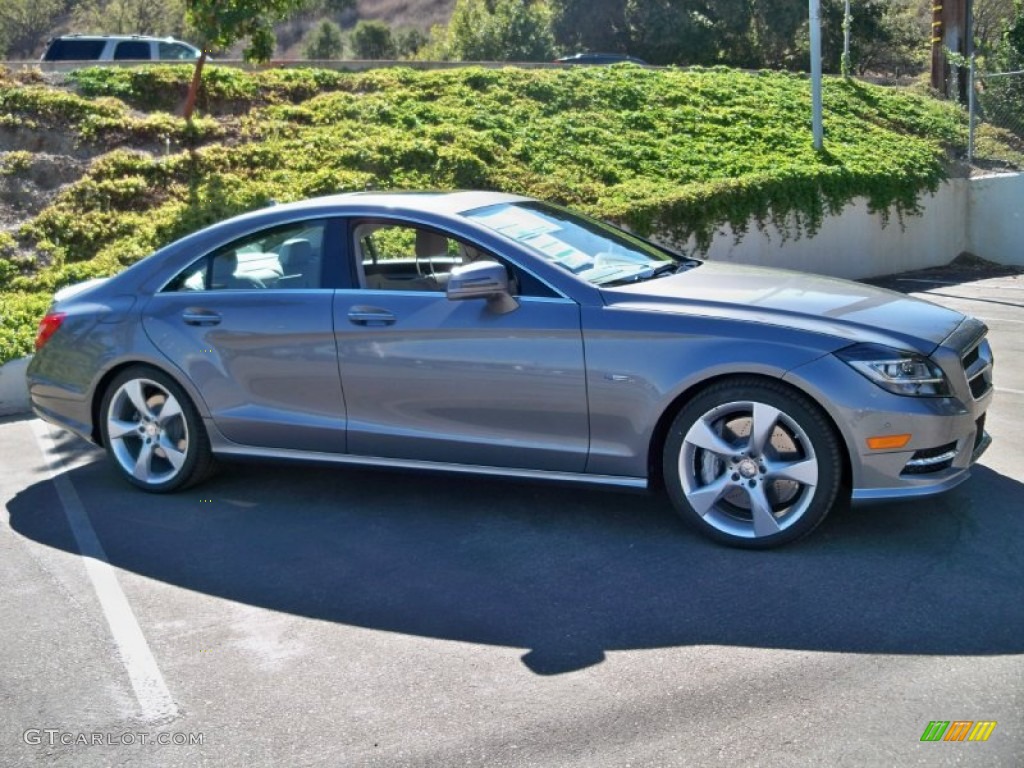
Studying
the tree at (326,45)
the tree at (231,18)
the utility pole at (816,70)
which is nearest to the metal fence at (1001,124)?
the utility pole at (816,70)

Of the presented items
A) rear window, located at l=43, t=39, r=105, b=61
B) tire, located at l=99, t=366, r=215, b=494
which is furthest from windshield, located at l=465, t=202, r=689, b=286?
rear window, located at l=43, t=39, r=105, b=61

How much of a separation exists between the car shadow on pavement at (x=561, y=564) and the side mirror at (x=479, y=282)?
113 cm

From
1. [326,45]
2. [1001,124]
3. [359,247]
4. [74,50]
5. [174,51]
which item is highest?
[326,45]

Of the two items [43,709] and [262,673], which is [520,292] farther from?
[43,709]

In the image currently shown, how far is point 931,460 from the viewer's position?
5180 millimetres

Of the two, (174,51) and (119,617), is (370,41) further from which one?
(119,617)

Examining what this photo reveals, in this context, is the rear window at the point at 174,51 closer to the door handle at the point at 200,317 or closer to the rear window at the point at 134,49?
the rear window at the point at 134,49

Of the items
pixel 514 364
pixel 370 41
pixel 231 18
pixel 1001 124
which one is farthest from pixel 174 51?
pixel 370 41

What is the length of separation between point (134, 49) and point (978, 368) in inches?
815

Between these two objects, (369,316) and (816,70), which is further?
(816,70)

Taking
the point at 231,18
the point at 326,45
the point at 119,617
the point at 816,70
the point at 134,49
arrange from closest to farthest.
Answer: the point at 119,617, the point at 231,18, the point at 816,70, the point at 134,49, the point at 326,45

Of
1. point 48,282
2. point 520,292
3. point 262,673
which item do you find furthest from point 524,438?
point 48,282

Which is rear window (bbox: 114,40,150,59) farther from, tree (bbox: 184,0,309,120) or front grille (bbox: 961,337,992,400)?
front grille (bbox: 961,337,992,400)

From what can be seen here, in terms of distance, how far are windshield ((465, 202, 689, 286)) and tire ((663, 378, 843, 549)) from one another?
901 mm
